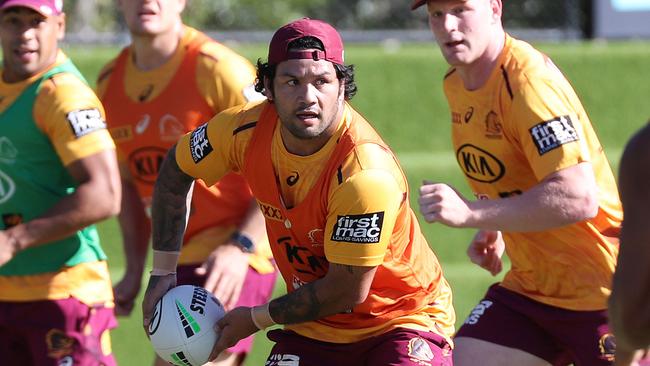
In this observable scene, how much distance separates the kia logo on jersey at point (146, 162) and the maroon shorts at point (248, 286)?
474 mm

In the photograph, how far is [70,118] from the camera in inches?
207

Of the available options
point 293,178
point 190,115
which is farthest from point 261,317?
point 190,115

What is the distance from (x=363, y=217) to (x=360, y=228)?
0.13ft

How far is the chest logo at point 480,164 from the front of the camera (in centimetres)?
501

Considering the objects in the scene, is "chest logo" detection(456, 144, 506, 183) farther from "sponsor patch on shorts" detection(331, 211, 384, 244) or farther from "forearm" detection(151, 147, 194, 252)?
"forearm" detection(151, 147, 194, 252)

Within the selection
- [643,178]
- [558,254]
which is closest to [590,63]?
[558,254]

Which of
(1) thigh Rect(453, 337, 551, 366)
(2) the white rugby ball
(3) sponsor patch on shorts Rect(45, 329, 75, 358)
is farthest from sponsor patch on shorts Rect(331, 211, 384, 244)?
(3) sponsor patch on shorts Rect(45, 329, 75, 358)

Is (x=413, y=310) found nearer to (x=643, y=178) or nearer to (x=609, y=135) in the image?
(x=643, y=178)

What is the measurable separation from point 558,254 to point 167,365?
1798 millimetres

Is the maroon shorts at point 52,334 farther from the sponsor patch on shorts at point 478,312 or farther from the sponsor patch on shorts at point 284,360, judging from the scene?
the sponsor patch on shorts at point 478,312

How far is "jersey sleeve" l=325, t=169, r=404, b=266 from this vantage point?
414 centimetres

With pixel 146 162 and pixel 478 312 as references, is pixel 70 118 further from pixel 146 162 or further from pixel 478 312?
pixel 478 312

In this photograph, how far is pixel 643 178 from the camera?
255 centimetres

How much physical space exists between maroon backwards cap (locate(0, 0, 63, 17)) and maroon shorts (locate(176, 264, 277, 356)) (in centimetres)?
124
